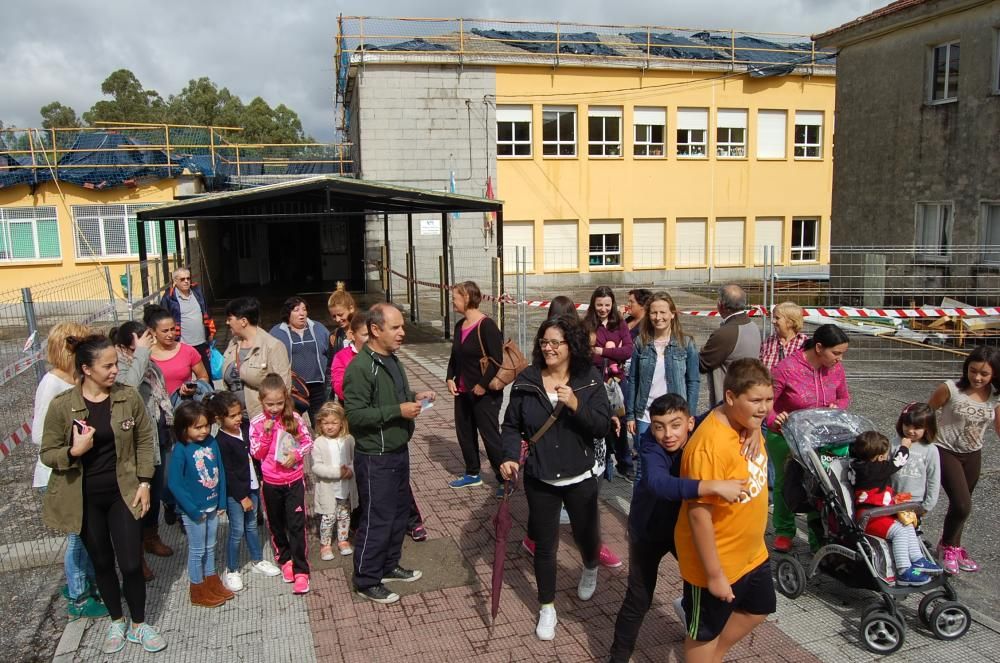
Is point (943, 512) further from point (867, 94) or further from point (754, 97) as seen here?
point (754, 97)

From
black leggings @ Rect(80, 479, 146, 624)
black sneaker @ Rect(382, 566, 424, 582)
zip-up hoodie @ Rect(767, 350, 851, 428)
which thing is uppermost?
zip-up hoodie @ Rect(767, 350, 851, 428)

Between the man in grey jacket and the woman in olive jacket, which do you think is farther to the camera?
the man in grey jacket

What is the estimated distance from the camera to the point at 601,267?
90.7 feet

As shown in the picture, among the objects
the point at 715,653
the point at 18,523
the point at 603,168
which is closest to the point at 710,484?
the point at 715,653

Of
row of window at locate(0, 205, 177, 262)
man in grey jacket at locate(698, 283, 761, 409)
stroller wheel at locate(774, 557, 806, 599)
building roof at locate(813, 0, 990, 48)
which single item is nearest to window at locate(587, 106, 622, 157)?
building roof at locate(813, 0, 990, 48)

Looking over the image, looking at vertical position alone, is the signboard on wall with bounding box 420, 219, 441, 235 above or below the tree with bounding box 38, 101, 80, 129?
below

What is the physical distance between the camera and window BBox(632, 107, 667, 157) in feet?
89.2

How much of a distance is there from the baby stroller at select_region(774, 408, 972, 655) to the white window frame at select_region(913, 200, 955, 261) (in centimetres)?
1196

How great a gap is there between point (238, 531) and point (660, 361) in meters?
3.29

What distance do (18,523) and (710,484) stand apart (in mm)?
5895

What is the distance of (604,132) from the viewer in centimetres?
2703

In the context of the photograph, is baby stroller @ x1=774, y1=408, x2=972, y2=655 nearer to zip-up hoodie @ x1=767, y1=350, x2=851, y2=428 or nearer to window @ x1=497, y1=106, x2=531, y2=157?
zip-up hoodie @ x1=767, y1=350, x2=851, y2=428

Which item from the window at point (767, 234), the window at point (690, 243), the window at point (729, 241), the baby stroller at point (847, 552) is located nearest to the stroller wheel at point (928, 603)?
Answer: the baby stroller at point (847, 552)

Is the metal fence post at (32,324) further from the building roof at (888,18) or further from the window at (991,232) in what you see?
the building roof at (888,18)
